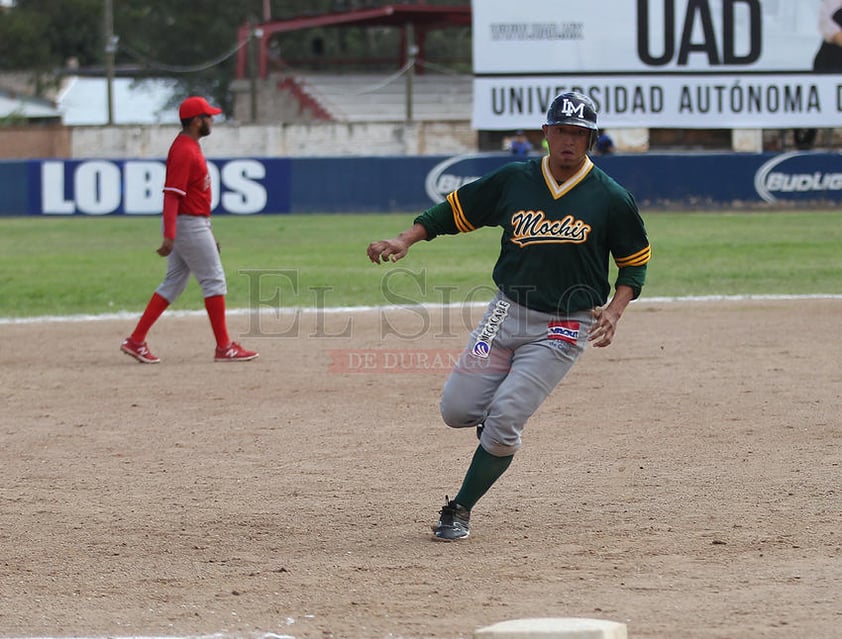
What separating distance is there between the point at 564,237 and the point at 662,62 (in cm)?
2508

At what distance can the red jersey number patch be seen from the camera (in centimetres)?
563

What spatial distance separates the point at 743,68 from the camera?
29500mm

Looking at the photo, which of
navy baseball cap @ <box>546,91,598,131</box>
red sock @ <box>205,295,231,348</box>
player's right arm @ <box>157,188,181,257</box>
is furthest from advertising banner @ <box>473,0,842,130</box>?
navy baseball cap @ <box>546,91,598,131</box>

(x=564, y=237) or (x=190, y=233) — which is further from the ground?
(x=564, y=237)

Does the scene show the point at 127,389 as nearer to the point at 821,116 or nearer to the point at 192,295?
the point at 192,295

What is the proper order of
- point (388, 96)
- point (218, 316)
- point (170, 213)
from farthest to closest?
point (388, 96)
point (218, 316)
point (170, 213)

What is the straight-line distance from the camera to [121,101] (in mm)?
64625

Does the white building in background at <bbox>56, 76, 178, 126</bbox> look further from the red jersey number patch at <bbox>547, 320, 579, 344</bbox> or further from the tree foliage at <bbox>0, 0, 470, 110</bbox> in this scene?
the red jersey number patch at <bbox>547, 320, 579, 344</bbox>

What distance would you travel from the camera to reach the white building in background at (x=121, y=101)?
191ft

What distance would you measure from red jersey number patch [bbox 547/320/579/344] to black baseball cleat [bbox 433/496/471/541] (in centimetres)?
87

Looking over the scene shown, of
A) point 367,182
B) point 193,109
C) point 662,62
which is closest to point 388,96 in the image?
point 662,62

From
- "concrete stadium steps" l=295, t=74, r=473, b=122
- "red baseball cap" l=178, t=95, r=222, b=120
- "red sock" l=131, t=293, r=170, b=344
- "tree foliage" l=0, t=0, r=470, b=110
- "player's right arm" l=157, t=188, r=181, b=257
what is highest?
"tree foliage" l=0, t=0, r=470, b=110

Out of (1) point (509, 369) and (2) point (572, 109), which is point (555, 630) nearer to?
(1) point (509, 369)

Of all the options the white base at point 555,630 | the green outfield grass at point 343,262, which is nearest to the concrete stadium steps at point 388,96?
the green outfield grass at point 343,262
